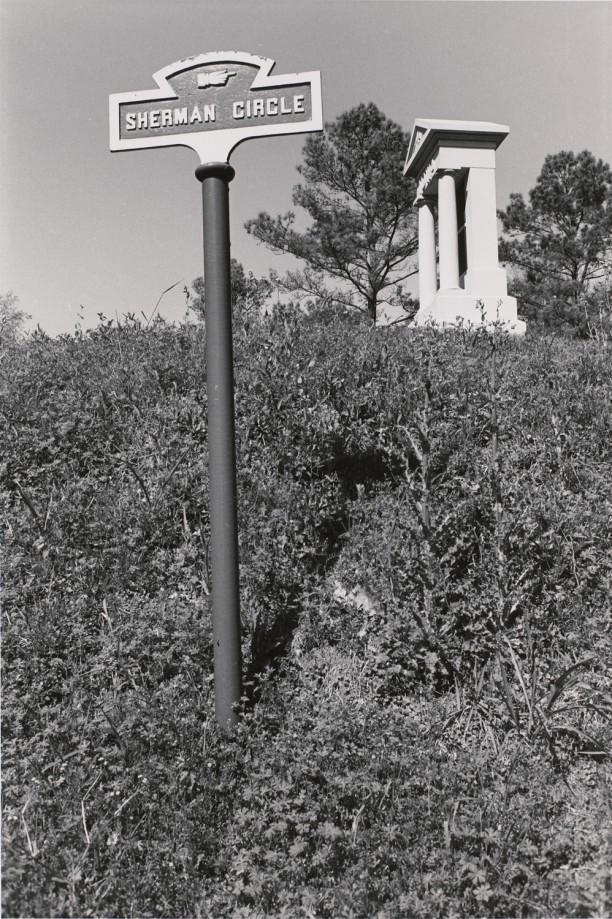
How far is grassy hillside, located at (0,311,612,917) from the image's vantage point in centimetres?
222

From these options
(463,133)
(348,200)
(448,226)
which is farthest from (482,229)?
(348,200)

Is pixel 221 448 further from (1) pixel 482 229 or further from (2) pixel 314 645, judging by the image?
(1) pixel 482 229

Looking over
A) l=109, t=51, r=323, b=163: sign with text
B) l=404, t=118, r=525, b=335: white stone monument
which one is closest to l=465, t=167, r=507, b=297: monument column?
l=404, t=118, r=525, b=335: white stone monument

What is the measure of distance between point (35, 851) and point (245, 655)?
50.2 inches

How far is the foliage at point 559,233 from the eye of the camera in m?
19.8

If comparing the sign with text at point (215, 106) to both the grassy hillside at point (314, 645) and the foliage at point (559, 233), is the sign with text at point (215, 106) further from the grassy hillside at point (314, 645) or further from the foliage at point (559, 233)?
the foliage at point (559, 233)

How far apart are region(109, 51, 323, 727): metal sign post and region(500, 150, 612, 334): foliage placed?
1801 centimetres

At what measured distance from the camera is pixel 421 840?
228 cm

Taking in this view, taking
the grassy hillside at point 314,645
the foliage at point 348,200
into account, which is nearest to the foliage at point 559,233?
the foliage at point 348,200

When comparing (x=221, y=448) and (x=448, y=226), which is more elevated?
(x=448, y=226)

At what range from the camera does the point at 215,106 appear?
2.71 meters

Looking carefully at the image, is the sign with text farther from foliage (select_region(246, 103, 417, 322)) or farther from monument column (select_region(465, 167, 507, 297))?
foliage (select_region(246, 103, 417, 322))

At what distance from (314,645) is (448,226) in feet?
41.8

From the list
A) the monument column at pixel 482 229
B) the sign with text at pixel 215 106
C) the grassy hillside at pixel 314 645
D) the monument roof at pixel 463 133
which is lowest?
the grassy hillside at pixel 314 645
